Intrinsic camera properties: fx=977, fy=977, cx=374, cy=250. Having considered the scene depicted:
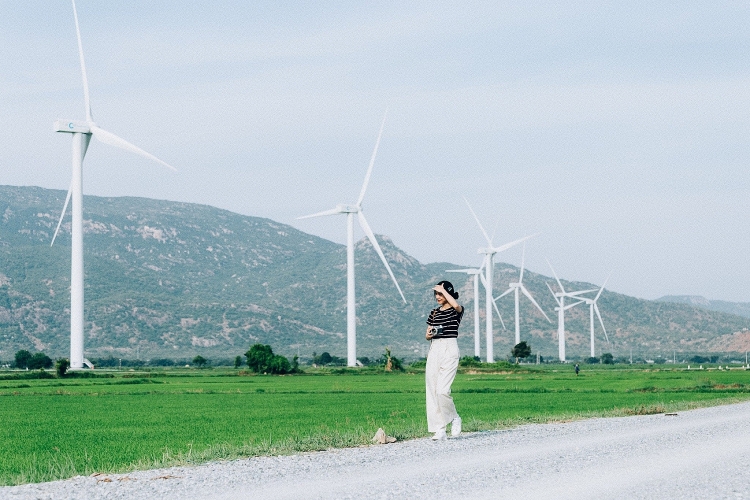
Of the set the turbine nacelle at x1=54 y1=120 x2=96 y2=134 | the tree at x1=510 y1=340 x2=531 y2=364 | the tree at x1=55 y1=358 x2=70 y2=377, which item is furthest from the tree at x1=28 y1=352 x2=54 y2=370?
the tree at x1=510 y1=340 x2=531 y2=364

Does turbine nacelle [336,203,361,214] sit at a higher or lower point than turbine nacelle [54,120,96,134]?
lower

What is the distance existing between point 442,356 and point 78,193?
215 ft

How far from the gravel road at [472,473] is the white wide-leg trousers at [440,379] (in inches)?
20.0

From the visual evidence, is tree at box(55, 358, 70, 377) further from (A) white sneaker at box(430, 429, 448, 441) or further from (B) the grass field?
(A) white sneaker at box(430, 429, 448, 441)

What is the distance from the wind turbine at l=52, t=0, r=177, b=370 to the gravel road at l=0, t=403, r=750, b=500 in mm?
55378

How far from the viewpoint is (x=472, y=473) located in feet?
47.4

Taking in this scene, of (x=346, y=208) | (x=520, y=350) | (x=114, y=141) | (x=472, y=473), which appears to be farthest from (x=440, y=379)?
(x=520, y=350)

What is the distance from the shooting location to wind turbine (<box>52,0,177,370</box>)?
76.1 meters

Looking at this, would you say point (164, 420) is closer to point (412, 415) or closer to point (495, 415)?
point (412, 415)

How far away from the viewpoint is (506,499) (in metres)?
12.2

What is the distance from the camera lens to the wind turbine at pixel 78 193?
76.1 metres

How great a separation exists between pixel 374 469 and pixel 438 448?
3.06 metres

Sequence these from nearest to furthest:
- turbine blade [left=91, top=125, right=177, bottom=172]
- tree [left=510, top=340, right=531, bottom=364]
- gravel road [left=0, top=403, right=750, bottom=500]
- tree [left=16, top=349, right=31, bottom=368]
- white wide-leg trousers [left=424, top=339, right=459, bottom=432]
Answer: gravel road [left=0, top=403, right=750, bottom=500] < white wide-leg trousers [left=424, top=339, right=459, bottom=432] < turbine blade [left=91, top=125, right=177, bottom=172] < tree [left=16, top=349, right=31, bottom=368] < tree [left=510, top=340, right=531, bottom=364]

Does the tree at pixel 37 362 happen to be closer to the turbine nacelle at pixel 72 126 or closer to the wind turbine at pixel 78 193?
the wind turbine at pixel 78 193
